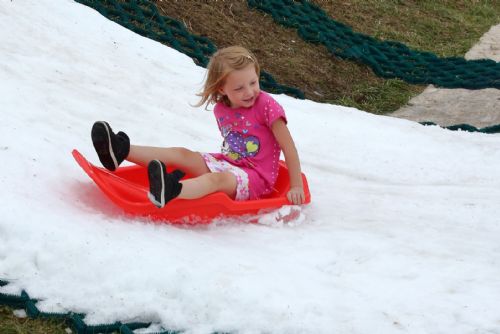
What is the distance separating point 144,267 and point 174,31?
3910mm

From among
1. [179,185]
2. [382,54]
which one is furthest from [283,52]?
[179,185]

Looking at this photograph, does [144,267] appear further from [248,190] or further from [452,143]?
[452,143]

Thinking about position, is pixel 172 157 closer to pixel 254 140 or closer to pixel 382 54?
pixel 254 140

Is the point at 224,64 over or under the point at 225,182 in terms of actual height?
over

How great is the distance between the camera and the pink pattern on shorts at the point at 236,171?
3.77 metres

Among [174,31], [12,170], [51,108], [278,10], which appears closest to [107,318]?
[12,170]

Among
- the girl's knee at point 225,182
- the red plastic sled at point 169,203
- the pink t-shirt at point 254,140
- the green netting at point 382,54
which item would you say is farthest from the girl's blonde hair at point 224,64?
the green netting at point 382,54

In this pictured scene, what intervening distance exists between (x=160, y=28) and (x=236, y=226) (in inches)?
130

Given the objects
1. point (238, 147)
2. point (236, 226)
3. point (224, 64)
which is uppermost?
point (224, 64)

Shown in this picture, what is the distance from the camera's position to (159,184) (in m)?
3.22

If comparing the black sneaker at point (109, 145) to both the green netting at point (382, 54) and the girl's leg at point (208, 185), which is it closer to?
the girl's leg at point (208, 185)

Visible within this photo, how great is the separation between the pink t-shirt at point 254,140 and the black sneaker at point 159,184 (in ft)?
2.04

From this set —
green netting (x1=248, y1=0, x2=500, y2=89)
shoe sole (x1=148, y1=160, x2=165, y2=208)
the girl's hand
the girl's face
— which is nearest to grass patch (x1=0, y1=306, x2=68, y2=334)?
shoe sole (x1=148, y1=160, x2=165, y2=208)

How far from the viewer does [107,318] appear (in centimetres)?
278
